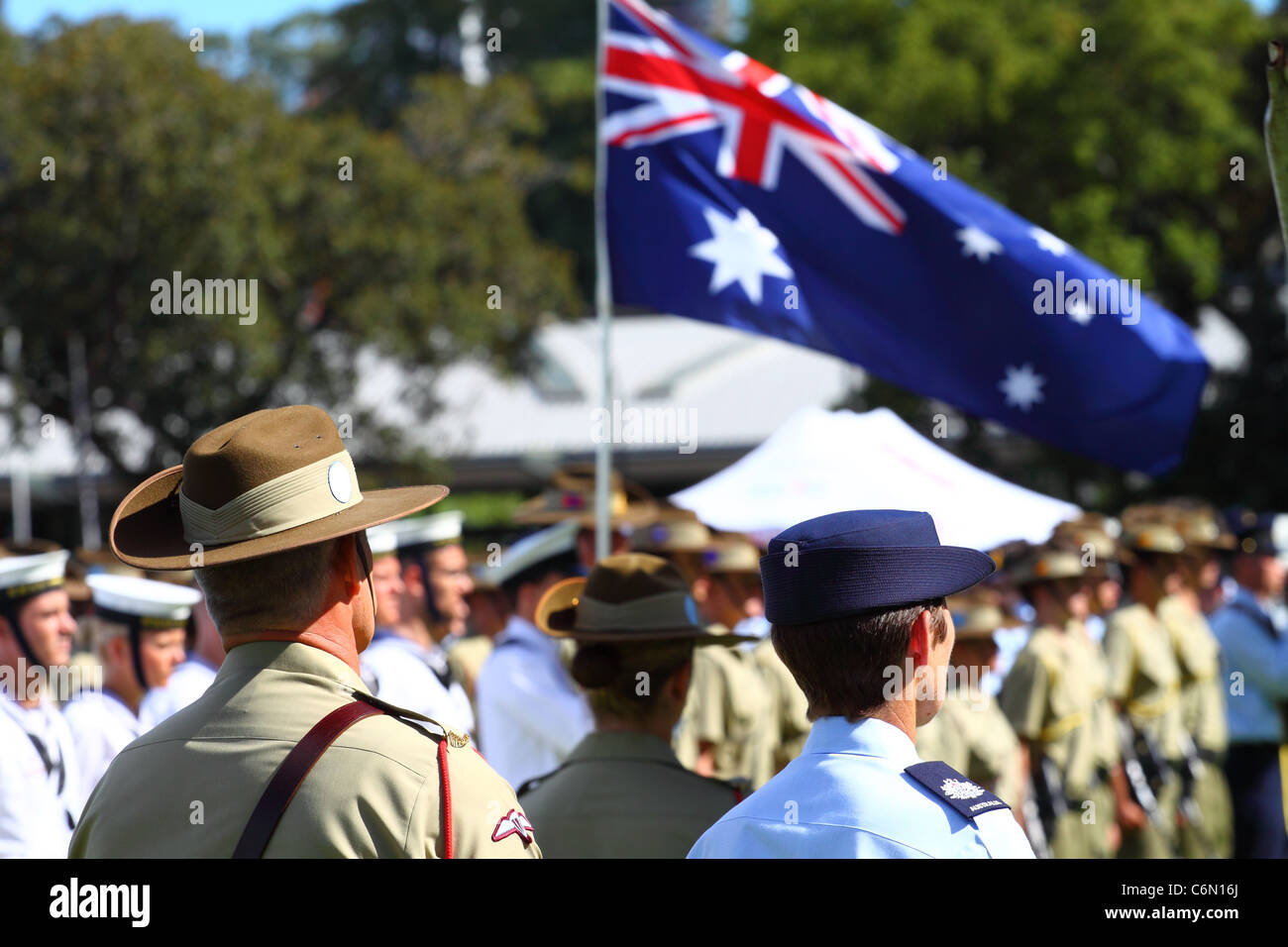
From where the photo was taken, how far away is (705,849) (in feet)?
8.23

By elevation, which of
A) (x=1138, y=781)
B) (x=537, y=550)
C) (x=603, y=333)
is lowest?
(x=1138, y=781)

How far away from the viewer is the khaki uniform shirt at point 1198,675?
27.9 feet

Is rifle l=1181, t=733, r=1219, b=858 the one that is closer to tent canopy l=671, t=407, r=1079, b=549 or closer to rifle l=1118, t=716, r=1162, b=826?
rifle l=1118, t=716, r=1162, b=826

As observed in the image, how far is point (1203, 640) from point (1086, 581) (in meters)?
0.86

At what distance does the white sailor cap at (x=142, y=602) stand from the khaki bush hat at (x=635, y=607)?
1812 millimetres

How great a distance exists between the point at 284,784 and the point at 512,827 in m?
0.35

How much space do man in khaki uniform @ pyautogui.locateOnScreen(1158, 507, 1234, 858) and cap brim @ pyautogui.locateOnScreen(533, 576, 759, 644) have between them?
506cm

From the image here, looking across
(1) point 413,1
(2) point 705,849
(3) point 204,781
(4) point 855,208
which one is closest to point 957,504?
(4) point 855,208

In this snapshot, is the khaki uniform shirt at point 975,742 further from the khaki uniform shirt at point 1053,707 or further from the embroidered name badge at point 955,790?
the embroidered name badge at point 955,790

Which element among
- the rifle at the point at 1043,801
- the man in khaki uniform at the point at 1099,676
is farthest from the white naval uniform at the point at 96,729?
the man in khaki uniform at the point at 1099,676

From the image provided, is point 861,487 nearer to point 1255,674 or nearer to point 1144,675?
point 1144,675

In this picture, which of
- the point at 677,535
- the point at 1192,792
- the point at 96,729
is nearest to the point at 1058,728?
the point at 1192,792

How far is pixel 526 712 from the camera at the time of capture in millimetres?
5496
